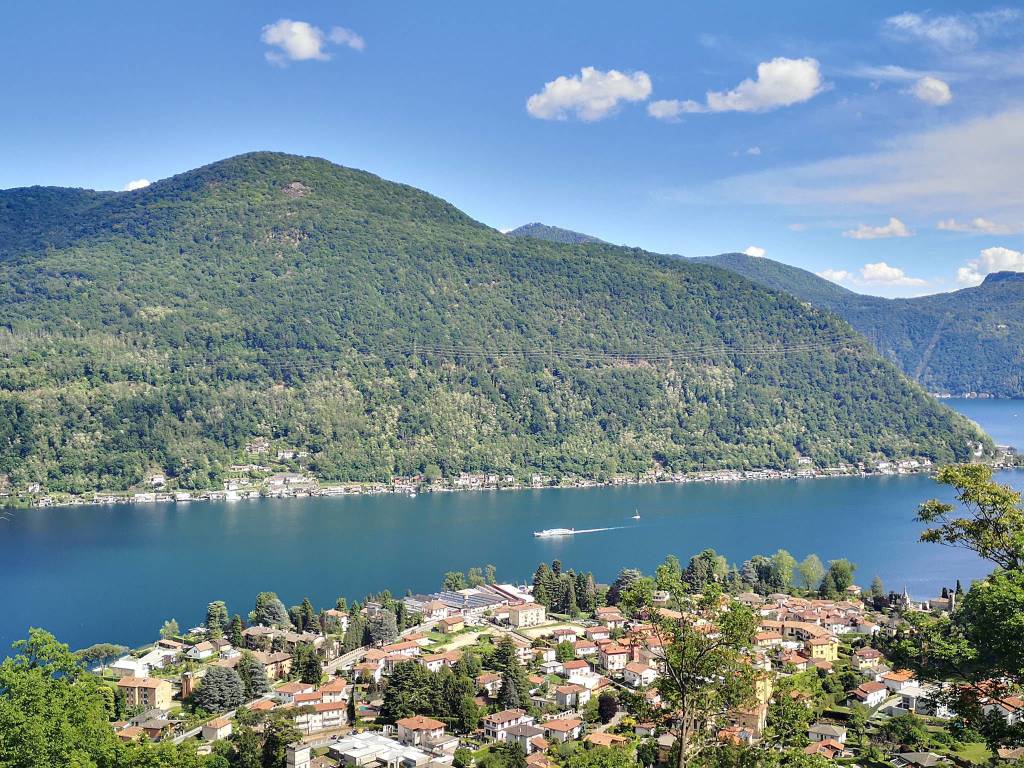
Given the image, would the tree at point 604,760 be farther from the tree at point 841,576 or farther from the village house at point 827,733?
the tree at point 841,576

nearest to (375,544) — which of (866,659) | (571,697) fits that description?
(571,697)

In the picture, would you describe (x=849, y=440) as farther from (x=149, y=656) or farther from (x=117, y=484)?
(x=149, y=656)

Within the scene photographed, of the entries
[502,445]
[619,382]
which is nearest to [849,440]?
[619,382]

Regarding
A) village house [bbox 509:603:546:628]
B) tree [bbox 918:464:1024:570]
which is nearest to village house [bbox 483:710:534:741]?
village house [bbox 509:603:546:628]

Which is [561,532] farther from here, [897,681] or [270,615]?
[897,681]

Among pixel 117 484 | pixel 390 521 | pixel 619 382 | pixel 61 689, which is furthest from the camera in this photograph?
pixel 619 382

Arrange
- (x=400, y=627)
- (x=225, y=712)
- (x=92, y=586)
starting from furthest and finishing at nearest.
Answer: (x=92, y=586) < (x=400, y=627) < (x=225, y=712)
